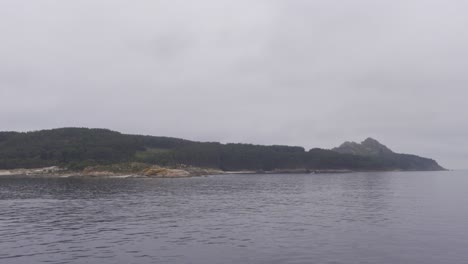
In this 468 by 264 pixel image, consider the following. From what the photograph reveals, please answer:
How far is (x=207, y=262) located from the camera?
34.2 metres

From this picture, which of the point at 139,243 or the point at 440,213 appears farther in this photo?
the point at 440,213

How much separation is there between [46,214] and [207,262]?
132 feet

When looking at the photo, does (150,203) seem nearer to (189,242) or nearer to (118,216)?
(118,216)

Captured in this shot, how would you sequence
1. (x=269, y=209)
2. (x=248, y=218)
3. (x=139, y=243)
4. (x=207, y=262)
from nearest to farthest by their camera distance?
(x=207, y=262), (x=139, y=243), (x=248, y=218), (x=269, y=209)

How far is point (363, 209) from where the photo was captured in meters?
71.5

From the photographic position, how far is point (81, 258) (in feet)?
118

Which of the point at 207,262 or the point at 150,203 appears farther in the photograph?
the point at 150,203

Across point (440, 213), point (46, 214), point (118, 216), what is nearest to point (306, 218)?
point (440, 213)

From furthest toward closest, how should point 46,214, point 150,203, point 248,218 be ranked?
1. point 150,203
2. point 46,214
3. point 248,218

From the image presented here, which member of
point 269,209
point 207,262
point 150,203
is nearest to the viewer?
point 207,262

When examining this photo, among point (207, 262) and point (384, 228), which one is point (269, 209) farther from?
point (207, 262)

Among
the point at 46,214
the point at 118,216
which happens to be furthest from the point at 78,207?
the point at 118,216

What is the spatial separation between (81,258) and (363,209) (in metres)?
49.1

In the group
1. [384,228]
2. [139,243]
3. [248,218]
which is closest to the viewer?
[139,243]
